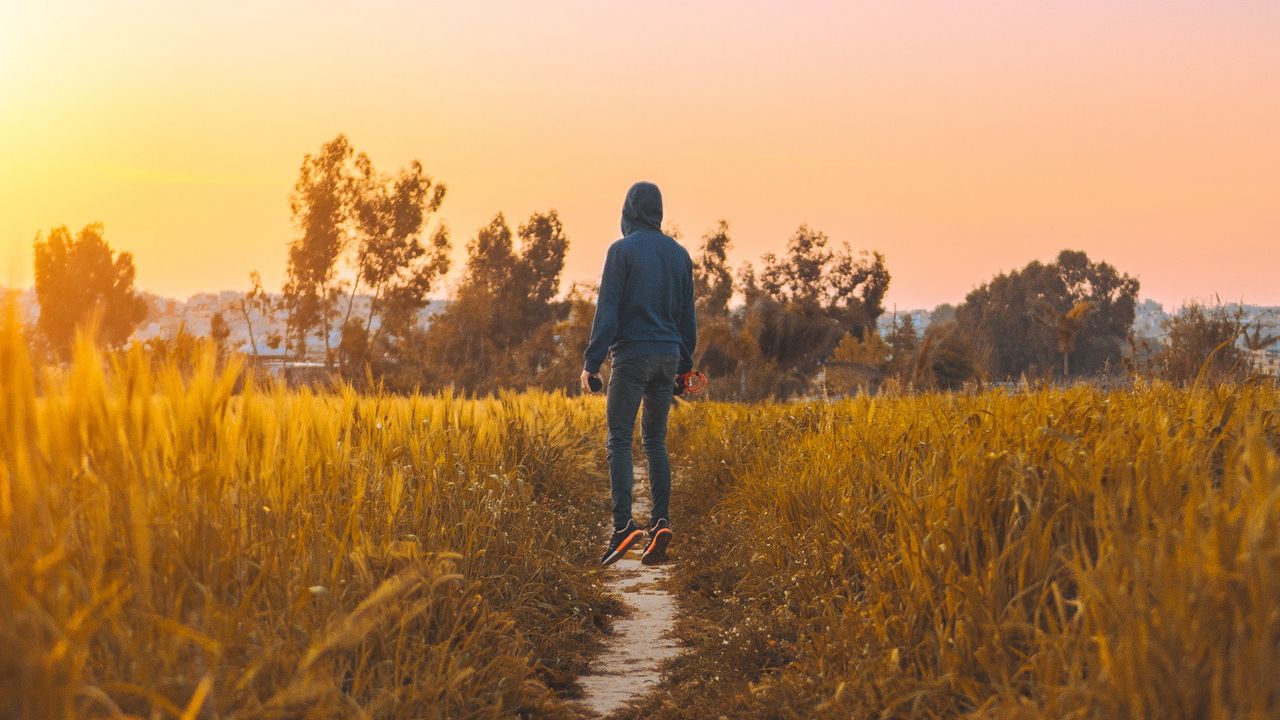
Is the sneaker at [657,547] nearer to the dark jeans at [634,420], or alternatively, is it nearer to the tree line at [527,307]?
the dark jeans at [634,420]

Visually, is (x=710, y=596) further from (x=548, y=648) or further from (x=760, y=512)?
(x=548, y=648)

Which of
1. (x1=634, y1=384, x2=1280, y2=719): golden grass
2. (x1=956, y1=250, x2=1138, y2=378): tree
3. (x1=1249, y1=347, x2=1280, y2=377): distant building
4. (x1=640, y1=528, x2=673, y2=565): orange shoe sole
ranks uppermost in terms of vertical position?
(x1=956, y1=250, x2=1138, y2=378): tree

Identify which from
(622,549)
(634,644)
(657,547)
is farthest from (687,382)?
(634,644)

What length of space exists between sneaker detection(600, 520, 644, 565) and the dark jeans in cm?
7

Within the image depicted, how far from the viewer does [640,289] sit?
274 inches

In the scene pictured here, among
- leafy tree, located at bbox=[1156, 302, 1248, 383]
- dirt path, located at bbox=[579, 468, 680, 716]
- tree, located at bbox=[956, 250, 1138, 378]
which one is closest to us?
dirt path, located at bbox=[579, 468, 680, 716]

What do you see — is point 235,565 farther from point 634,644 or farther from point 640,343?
point 640,343

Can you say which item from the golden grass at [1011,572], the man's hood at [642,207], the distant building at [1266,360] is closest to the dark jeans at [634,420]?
the man's hood at [642,207]

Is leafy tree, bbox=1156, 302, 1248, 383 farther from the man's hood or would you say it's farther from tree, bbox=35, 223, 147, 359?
tree, bbox=35, 223, 147, 359

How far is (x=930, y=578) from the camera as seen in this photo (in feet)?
11.2

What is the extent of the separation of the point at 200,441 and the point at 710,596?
386 cm

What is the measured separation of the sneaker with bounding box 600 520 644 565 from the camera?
676cm

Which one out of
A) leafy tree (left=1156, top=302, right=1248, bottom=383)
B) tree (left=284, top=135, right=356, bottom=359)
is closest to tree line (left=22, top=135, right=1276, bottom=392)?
tree (left=284, top=135, right=356, bottom=359)

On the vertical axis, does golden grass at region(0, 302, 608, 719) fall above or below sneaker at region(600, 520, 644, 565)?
above
